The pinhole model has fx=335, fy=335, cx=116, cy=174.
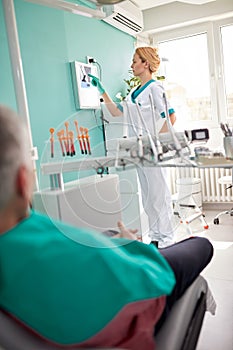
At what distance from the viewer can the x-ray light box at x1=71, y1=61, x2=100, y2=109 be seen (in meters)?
2.61

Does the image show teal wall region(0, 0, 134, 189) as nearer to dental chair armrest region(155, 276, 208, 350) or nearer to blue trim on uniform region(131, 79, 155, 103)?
blue trim on uniform region(131, 79, 155, 103)

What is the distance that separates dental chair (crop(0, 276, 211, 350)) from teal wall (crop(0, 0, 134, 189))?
935 mm

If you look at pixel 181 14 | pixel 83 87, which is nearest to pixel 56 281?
pixel 83 87

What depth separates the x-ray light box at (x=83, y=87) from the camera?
261 cm

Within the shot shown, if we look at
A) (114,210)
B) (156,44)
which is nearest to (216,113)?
(156,44)

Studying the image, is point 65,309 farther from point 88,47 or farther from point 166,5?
point 166,5

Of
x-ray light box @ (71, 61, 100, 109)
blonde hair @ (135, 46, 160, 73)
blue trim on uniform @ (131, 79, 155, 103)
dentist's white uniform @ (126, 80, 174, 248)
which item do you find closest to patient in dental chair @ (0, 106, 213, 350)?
dentist's white uniform @ (126, 80, 174, 248)

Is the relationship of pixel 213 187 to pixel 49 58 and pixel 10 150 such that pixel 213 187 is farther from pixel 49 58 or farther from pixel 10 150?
pixel 10 150

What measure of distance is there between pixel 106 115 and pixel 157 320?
Answer: 5.28 ft

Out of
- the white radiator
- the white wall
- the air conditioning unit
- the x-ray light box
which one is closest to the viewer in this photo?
the x-ray light box

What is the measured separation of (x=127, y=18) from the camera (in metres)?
3.23

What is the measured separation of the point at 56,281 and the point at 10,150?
1.00 feet

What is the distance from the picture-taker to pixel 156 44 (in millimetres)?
4027

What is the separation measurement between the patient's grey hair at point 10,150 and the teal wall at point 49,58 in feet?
3.13
